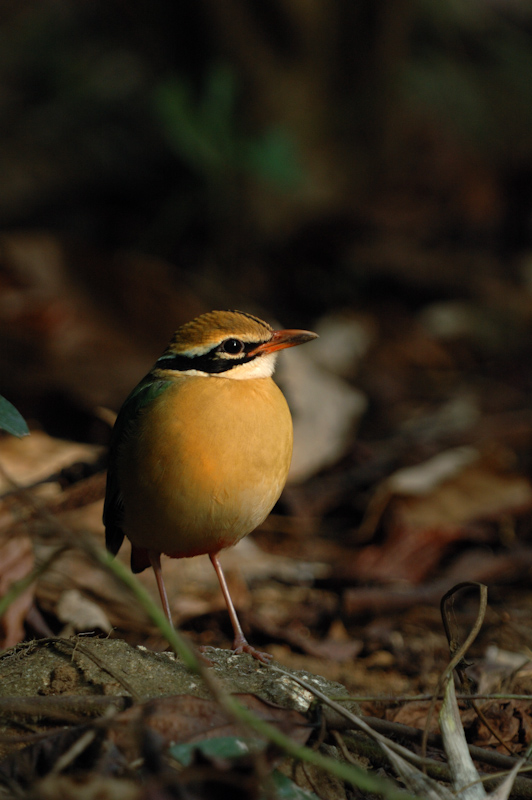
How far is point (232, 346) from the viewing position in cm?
421

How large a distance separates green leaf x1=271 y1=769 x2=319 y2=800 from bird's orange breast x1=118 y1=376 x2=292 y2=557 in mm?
1475

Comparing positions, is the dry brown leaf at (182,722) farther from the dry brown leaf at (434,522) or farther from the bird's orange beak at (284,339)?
the dry brown leaf at (434,522)

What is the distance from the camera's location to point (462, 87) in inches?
579

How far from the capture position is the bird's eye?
13.8ft

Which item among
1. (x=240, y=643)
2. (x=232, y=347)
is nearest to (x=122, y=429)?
(x=232, y=347)

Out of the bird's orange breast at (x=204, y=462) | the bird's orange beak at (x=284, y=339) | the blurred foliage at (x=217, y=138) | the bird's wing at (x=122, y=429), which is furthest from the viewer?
the blurred foliage at (x=217, y=138)

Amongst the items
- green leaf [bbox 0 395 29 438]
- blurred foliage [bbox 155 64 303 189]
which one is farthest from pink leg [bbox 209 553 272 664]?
blurred foliage [bbox 155 64 303 189]

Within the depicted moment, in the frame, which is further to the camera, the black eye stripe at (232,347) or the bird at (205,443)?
the black eye stripe at (232,347)

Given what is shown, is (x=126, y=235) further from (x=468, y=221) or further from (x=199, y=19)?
(x=468, y=221)

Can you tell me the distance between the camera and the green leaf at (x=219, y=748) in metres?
2.37

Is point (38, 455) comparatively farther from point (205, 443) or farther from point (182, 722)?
point (182, 722)

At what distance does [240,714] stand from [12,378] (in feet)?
18.6

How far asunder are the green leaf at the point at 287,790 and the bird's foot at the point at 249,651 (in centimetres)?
108

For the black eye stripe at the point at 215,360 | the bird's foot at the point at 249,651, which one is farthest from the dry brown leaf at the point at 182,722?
the black eye stripe at the point at 215,360
